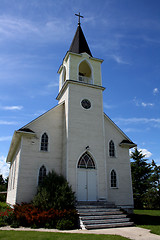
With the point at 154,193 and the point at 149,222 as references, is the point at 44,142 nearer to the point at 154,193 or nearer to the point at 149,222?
the point at 149,222

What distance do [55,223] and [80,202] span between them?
151 inches

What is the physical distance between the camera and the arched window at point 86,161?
16062 mm

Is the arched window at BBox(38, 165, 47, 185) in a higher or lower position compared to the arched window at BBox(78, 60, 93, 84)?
lower

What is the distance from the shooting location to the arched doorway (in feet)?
50.3

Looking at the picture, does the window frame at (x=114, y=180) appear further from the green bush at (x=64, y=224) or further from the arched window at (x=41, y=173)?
the green bush at (x=64, y=224)

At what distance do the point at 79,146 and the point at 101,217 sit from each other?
584cm

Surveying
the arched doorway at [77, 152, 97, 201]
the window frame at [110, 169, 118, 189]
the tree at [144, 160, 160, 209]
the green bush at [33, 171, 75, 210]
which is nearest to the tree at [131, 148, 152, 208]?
the tree at [144, 160, 160, 209]

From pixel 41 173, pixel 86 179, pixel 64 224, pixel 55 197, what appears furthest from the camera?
pixel 41 173

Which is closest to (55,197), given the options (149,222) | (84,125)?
(149,222)

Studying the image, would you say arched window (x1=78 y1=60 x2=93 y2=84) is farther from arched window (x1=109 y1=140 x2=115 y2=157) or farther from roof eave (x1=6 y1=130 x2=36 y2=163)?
roof eave (x1=6 y1=130 x2=36 y2=163)

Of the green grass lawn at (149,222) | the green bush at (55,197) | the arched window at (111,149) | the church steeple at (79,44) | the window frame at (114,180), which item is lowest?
the green grass lawn at (149,222)

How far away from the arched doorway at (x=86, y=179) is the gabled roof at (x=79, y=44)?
10.6 m

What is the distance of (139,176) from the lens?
36.1m

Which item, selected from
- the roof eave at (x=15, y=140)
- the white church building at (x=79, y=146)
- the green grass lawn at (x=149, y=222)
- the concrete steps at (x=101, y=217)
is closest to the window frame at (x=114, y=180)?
the white church building at (x=79, y=146)
